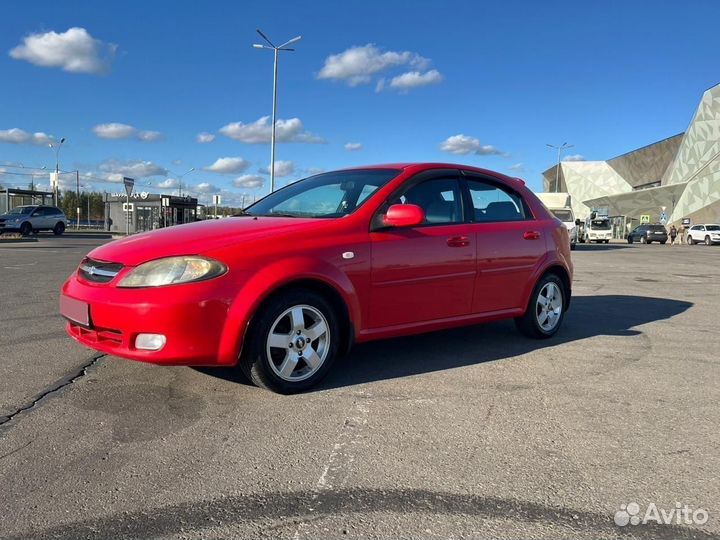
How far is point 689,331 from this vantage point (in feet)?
21.2

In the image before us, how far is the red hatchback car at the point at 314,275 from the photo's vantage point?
358cm

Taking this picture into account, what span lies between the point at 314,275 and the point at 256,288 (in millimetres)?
419

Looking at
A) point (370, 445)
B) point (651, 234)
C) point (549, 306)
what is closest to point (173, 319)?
point (370, 445)

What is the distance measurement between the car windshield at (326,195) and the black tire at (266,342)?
779 mm

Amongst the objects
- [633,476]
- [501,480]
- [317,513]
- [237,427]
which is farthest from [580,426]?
[237,427]

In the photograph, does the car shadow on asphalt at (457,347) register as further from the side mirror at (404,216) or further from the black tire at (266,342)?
the side mirror at (404,216)

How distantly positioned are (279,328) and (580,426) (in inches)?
78.4

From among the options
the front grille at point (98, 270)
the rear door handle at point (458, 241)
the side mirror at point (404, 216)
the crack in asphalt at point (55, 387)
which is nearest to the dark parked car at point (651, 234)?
the rear door handle at point (458, 241)

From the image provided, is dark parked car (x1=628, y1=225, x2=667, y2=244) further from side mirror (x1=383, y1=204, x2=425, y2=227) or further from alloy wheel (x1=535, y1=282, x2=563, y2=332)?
side mirror (x1=383, y1=204, x2=425, y2=227)

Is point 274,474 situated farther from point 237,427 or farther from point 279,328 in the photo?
point 279,328

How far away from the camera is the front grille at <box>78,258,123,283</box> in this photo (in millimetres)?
3762

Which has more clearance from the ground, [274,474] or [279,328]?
[279,328]

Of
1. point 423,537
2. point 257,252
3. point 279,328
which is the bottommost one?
point 423,537

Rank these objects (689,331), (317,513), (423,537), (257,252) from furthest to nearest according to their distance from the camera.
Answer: (689,331) < (257,252) < (317,513) < (423,537)
